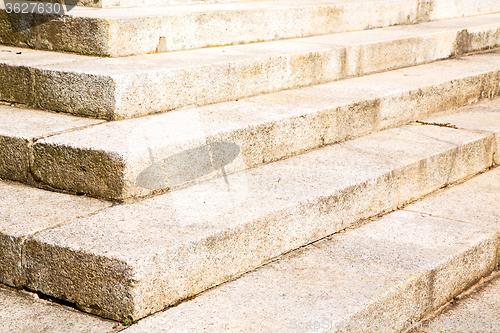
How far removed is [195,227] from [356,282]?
0.75 metres

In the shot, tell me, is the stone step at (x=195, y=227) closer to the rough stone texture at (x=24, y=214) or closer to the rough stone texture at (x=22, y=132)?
the rough stone texture at (x=24, y=214)

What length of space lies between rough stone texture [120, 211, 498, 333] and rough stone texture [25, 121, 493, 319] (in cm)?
10

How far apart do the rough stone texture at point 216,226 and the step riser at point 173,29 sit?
1.46 metres

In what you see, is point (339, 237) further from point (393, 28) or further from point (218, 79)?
point (393, 28)

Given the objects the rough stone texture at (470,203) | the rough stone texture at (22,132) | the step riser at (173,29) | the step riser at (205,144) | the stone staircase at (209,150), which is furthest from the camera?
the step riser at (173,29)

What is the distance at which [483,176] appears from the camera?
12.3ft

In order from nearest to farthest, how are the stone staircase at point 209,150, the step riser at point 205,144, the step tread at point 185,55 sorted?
the stone staircase at point 209,150 < the step riser at point 205,144 < the step tread at point 185,55

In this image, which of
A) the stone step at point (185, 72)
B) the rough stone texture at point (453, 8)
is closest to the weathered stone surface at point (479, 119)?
the stone step at point (185, 72)

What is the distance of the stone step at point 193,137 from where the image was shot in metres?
2.53

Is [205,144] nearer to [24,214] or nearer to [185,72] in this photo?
[185,72]

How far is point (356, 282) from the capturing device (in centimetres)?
225

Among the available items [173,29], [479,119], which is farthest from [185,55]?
[479,119]

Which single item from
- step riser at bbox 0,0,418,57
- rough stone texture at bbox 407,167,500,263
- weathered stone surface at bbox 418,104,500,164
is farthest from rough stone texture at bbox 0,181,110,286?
weathered stone surface at bbox 418,104,500,164

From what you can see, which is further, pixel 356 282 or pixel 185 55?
pixel 185 55
